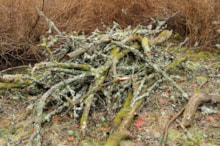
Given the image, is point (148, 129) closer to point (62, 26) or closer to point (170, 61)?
point (170, 61)

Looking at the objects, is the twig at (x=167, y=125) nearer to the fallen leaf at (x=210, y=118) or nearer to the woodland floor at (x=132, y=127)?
the woodland floor at (x=132, y=127)

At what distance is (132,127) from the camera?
278cm

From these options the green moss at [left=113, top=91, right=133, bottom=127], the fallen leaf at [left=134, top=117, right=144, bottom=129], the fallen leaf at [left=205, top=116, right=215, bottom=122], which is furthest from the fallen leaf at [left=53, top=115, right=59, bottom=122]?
the fallen leaf at [left=205, top=116, right=215, bottom=122]

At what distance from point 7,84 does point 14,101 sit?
0.29m

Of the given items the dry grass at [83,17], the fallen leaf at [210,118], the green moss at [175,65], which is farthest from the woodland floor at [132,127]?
the dry grass at [83,17]

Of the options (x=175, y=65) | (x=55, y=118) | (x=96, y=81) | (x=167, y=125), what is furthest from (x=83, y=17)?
(x=167, y=125)

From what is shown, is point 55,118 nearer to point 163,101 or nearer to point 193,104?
point 163,101

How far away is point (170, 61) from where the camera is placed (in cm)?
395

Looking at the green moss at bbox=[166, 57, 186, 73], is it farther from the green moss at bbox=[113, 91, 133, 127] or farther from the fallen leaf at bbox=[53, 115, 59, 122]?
the fallen leaf at bbox=[53, 115, 59, 122]

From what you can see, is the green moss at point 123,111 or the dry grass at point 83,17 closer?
the green moss at point 123,111

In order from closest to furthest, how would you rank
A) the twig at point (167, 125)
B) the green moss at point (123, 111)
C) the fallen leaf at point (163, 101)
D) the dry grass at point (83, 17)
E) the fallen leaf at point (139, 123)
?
the twig at point (167, 125), the green moss at point (123, 111), the fallen leaf at point (139, 123), the fallen leaf at point (163, 101), the dry grass at point (83, 17)

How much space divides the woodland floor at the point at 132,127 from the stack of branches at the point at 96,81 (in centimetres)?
9

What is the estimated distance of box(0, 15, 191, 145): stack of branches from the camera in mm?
2744

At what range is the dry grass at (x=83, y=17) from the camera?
159 inches
